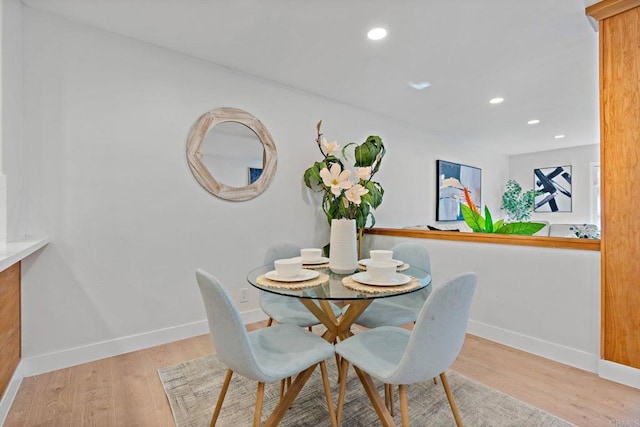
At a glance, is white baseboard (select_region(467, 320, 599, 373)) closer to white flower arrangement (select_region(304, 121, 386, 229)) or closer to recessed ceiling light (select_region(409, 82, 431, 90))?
white flower arrangement (select_region(304, 121, 386, 229))

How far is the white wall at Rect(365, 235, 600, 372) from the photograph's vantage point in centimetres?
208

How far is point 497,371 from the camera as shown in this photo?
2033mm

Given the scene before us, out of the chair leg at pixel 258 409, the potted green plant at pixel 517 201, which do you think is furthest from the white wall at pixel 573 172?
the chair leg at pixel 258 409

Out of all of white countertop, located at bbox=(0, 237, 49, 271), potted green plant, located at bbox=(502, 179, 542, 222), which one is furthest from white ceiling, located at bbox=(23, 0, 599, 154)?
potted green plant, located at bbox=(502, 179, 542, 222)

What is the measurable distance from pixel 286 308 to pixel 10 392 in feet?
5.26

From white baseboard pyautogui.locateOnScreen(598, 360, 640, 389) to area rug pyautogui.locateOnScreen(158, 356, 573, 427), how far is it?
72cm

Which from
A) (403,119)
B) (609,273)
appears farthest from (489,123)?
(609,273)

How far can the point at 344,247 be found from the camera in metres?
1.77

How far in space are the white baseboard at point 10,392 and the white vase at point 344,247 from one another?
185 cm

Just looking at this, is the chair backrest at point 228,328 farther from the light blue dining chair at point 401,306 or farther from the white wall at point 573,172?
the white wall at point 573,172

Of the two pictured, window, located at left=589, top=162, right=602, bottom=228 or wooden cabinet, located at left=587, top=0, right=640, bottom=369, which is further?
window, located at left=589, top=162, right=602, bottom=228

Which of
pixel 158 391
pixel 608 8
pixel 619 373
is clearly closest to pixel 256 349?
pixel 158 391

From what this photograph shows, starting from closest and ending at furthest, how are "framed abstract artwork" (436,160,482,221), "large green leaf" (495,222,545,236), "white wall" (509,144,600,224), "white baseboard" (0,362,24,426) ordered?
"white baseboard" (0,362,24,426) → "large green leaf" (495,222,545,236) → "framed abstract artwork" (436,160,482,221) → "white wall" (509,144,600,224)

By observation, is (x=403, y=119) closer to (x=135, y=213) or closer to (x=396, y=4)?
(x=396, y=4)
